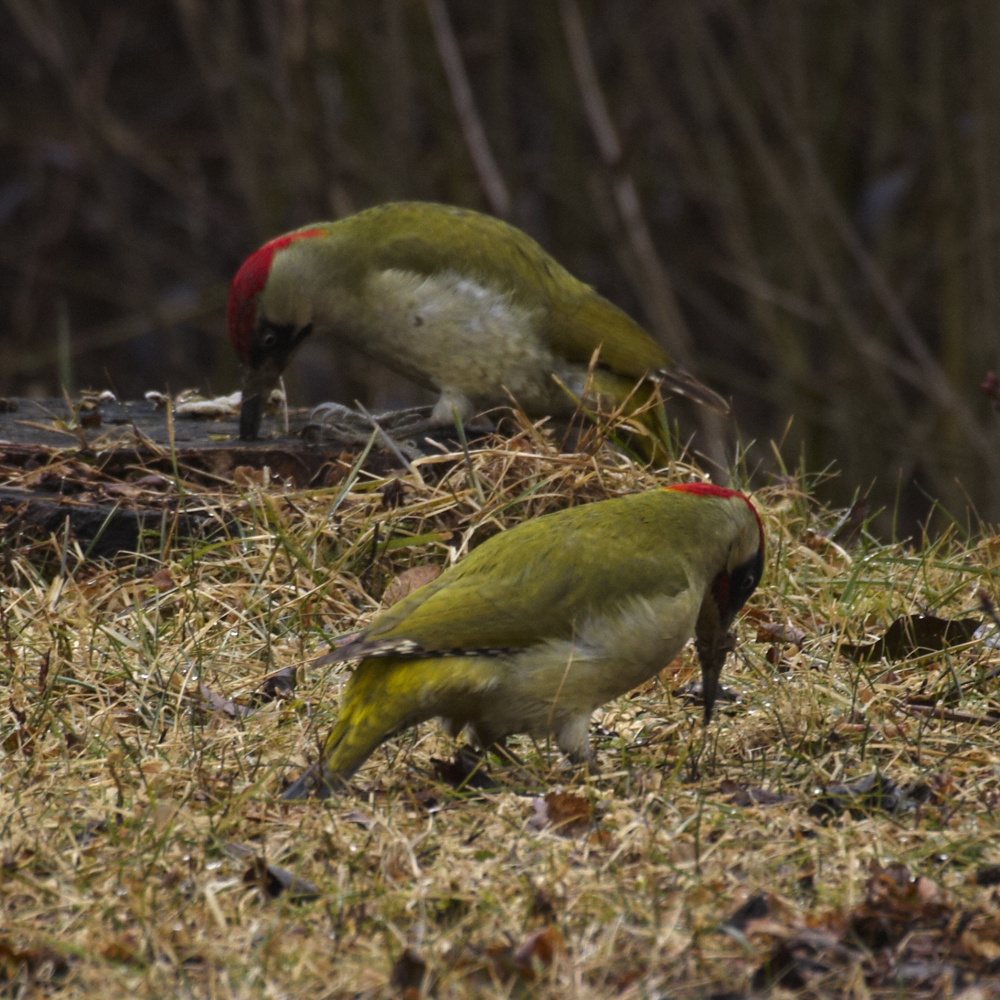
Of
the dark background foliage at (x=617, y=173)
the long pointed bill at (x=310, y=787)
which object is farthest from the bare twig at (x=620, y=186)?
the long pointed bill at (x=310, y=787)

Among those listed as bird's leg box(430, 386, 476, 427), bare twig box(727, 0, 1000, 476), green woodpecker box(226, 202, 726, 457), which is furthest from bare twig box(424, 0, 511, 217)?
bird's leg box(430, 386, 476, 427)

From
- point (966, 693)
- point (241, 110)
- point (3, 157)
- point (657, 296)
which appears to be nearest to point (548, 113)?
point (241, 110)

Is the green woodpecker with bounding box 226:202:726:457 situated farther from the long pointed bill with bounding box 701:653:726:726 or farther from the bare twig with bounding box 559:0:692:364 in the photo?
the bare twig with bounding box 559:0:692:364

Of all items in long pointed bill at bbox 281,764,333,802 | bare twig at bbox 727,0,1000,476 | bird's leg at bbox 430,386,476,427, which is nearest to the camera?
long pointed bill at bbox 281,764,333,802

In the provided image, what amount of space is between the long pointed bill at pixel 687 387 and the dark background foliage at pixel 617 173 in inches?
87.0

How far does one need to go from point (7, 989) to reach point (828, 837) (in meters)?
1.37

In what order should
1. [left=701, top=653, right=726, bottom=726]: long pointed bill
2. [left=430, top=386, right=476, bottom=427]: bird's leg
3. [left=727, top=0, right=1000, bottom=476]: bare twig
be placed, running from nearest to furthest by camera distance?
1. [left=701, top=653, right=726, bottom=726]: long pointed bill
2. [left=430, top=386, right=476, bottom=427]: bird's leg
3. [left=727, top=0, right=1000, bottom=476]: bare twig

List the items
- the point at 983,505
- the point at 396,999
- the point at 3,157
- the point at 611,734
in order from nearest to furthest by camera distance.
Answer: the point at 396,999, the point at 611,734, the point at 983,505, the point at 3,157

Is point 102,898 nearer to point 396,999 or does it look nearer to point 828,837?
point 396,999

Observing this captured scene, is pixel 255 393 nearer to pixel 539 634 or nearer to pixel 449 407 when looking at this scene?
pixel 449 407

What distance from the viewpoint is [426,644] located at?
286 cm

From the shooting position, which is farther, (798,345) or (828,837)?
(798,345)

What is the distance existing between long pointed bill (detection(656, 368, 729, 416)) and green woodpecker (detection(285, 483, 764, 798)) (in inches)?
63.3

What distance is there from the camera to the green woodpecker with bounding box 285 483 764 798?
9.37 feet
